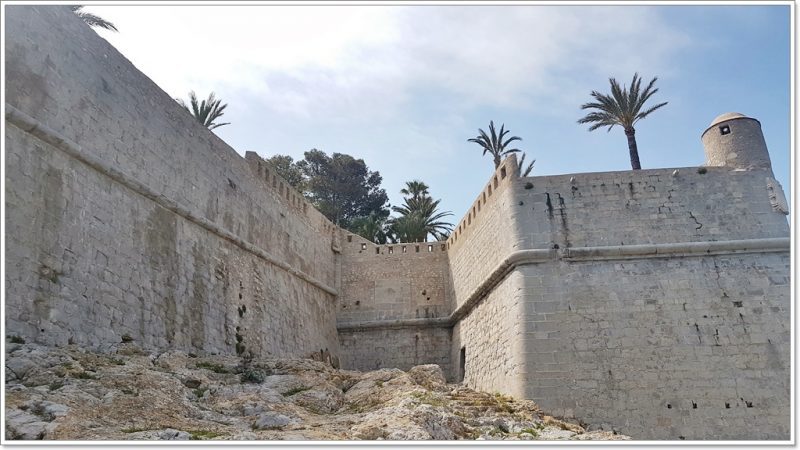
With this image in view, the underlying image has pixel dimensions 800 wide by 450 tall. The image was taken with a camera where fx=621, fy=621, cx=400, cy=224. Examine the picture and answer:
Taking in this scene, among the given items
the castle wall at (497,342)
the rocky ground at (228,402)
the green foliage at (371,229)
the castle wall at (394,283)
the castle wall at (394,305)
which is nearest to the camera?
the rocky ground at (228,402)

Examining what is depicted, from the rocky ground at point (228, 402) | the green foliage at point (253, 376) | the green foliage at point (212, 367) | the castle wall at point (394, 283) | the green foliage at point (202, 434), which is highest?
the castle wall at point (394, 283)

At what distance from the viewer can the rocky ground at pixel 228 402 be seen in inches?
215

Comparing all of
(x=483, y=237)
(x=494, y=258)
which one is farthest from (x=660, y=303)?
(x=483, y=237)

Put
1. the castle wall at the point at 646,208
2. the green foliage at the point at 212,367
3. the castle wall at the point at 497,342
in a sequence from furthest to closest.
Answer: the castle wall at the point at 646,208, the castle wall at the point at 497,342, the green foliage at the point at 212,367

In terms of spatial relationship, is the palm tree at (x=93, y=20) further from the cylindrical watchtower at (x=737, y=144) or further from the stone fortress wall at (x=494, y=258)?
the cylindrical watchtower at (x=737, y=144)

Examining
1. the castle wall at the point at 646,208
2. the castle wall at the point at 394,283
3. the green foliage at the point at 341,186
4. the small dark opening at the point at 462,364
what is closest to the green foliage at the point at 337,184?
the green foliage at the point at 341,186

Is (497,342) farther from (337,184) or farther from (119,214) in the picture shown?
(337,184)

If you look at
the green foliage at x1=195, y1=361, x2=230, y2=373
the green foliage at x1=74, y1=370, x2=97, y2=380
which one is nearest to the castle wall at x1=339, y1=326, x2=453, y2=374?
the green foliage at x1=195, y1=361, x2=230, y2=373

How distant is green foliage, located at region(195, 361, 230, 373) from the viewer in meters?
8.44

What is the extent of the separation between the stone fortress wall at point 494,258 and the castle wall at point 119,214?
0.10 feet

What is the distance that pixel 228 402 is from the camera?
7035 mm

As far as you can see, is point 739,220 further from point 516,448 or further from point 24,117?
point 24,117

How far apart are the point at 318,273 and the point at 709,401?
9.43 metres

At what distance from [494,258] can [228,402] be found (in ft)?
23.2
